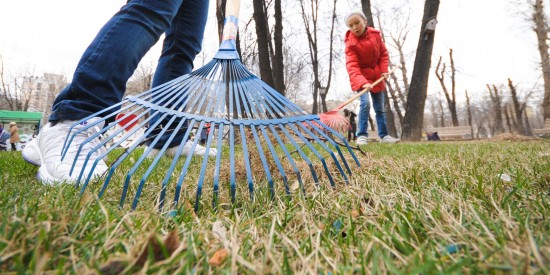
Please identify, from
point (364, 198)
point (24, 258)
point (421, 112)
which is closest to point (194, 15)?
point (364, 198)

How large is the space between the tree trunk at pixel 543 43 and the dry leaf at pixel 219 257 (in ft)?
46.5

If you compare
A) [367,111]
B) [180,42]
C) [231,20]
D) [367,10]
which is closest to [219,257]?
[231,20]

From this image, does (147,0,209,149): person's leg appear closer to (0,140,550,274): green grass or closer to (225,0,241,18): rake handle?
(225,0,241,18): rake handle

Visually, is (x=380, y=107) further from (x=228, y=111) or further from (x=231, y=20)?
(x=228, y=111)

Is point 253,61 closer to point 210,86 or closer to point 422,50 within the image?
point 422,50

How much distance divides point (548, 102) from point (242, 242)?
560 inches

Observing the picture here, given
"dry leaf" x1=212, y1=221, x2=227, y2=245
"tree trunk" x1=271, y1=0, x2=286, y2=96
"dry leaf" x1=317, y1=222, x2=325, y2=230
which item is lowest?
"dry leaf" x1=317, y1=222, x2=325, y2=230

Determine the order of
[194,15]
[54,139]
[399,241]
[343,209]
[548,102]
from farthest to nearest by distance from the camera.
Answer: [548,102] → [194,15] → [54,139] → [343,209] → [399,241]

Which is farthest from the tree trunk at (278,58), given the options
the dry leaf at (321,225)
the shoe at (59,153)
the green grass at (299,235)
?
the dry leaf at (321,225)

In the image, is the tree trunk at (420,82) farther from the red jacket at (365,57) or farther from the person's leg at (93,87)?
the person's leg at (93,87)

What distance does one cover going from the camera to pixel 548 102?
10797 mm

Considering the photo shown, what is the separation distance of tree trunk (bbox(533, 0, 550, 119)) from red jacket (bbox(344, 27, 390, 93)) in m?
9.70

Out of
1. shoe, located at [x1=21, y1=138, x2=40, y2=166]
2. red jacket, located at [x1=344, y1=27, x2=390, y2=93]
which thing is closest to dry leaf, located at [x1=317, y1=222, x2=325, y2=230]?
shoe, located at [x1=21, y1=138, x2=40, y2=166]

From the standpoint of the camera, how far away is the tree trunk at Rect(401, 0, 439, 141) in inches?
246
